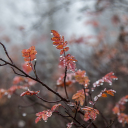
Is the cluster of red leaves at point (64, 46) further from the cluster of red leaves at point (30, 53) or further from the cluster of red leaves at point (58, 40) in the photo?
the cluster of red leaves at point (30, 53)

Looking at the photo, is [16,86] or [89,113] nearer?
[89,113]

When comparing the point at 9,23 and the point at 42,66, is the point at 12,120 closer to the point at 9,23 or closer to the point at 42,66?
the point at 42,66

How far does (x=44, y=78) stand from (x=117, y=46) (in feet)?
6.16

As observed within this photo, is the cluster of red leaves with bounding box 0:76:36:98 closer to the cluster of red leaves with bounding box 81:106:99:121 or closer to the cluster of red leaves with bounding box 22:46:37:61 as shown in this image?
the cluster of red leaves with bounding box 22:46:37:61

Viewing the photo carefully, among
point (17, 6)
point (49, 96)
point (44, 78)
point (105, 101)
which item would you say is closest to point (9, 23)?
point (17, 6)

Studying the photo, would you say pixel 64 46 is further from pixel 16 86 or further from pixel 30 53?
pixel 16 86

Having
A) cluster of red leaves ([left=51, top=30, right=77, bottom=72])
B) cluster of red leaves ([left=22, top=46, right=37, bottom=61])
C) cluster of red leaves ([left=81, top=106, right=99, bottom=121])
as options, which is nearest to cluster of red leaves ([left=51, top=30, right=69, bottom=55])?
cluster of red leaves ([left=51, top=30, right=77, bottom=72])

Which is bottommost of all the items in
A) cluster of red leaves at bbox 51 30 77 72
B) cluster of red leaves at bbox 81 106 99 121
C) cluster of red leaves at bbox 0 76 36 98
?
cluster of red leaves at bbox 81 106 99 121

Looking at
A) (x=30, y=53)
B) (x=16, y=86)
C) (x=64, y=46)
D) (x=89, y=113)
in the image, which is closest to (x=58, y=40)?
(x=64, y=46)

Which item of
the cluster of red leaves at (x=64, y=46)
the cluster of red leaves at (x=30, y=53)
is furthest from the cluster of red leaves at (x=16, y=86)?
the cluster of red leaves at (x=64, y=46)

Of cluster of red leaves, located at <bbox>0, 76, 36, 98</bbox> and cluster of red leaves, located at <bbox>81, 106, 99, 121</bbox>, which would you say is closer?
cluster of red leaves, located at <bbox>81, 106, 99, 121</bbox>

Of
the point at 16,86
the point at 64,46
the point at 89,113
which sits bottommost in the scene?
the point at 89,113

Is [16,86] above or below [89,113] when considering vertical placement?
above

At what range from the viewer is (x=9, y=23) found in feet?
28.9
